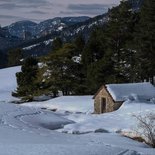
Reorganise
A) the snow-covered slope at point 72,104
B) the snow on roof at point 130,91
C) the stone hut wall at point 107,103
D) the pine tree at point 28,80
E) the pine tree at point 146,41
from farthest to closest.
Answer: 1. the pine tree at point 28,80
2. the pine tree at point 146,41
3. the snow-covered slope at point 72,104
4. the snow on roof at point 130,91
5. the stone hut wall at point 107,103

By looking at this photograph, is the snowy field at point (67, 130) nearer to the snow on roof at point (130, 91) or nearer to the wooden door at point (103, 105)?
the snow on roof at point (130, 91)

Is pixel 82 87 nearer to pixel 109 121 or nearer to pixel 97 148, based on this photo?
pixel 109 121

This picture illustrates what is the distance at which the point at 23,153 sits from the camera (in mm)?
16516

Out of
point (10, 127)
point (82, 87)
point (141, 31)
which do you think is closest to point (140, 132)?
point (10, 127)

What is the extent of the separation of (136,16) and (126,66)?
780cm

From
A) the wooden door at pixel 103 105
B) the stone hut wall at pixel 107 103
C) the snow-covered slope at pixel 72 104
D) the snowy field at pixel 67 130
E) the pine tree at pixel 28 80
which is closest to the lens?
the snowy field at pixel 67 130

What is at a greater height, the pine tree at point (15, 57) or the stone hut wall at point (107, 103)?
the stone hut wall at point (107, 103)

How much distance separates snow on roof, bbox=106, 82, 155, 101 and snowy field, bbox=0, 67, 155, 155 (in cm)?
165

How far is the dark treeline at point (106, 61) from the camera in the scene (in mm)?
59062

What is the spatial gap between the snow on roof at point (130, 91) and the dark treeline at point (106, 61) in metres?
8.20

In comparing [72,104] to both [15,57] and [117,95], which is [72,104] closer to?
[117,95]

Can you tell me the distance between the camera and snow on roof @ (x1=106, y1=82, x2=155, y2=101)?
48441 millimetres

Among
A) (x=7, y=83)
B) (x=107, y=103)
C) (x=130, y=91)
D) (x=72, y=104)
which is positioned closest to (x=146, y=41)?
(x=130, y=91)

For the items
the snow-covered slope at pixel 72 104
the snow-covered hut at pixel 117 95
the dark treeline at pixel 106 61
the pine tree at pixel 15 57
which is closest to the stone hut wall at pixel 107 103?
the snow-covered hut at pixel 117 95
